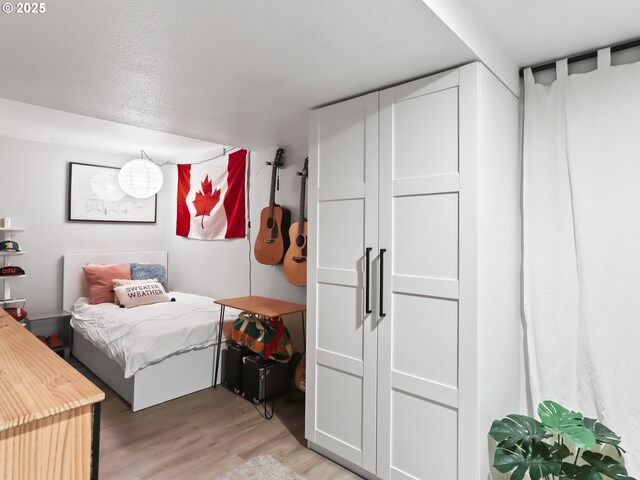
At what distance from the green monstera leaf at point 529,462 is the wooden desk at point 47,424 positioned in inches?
54.0

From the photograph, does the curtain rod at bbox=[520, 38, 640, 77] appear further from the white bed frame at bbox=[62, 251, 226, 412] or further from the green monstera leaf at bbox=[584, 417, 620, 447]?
the white bed frame at bbox=[62, 251, 226, 412]

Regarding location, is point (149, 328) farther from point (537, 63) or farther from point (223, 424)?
point (537, 63)

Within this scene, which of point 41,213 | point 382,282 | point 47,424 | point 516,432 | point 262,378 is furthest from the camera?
point 41,213

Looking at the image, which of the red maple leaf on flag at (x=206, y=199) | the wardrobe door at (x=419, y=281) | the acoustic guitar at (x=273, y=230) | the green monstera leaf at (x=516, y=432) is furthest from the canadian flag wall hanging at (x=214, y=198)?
the green monstera leaf at (x=516, y=432)

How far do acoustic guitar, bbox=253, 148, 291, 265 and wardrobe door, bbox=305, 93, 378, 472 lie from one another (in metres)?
1.05

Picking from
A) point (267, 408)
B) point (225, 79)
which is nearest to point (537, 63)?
point (225, 79)

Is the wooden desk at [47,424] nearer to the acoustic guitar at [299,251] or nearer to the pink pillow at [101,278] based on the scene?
the acoustic guitar at [299,251]

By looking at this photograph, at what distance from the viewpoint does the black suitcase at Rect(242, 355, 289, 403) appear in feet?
9.68

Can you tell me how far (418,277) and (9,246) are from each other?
392cm

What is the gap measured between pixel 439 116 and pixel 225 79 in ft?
3.60

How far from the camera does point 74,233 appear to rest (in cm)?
441

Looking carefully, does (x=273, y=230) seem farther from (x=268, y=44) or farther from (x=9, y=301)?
(x=9, y=301)

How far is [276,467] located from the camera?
2.16m

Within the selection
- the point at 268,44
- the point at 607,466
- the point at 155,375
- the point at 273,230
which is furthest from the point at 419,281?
the point at 155,375
